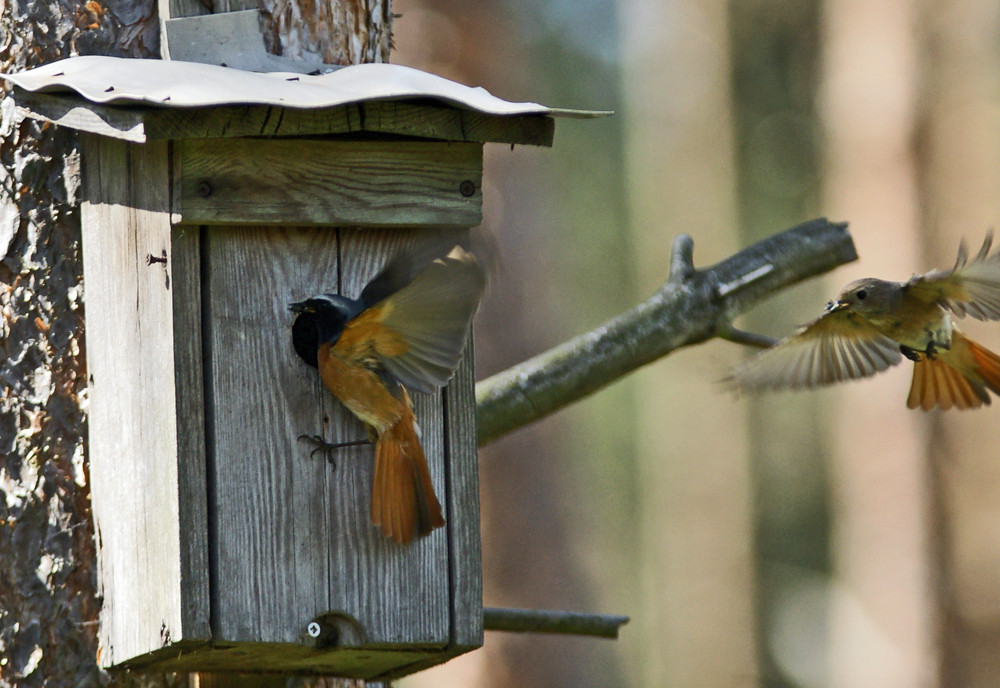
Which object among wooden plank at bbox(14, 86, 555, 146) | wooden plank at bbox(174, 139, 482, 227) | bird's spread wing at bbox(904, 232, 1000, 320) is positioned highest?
wooden plank at bbox(14, 86, 555, 146)

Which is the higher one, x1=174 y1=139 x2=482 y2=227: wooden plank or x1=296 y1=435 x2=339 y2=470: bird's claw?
x1=174 y1=139 x2=482 y2=227: wooden plank

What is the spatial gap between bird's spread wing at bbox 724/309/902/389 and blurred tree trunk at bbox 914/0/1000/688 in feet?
21.6

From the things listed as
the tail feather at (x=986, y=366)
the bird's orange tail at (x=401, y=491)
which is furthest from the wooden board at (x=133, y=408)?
the tail feather at (x=986, y=366)

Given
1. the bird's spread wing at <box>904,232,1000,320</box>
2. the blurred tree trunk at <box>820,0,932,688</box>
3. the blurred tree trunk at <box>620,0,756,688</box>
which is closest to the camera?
the bird's spread wing at <box>904,232,1000,320</box>

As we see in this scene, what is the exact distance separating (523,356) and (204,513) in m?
7.87

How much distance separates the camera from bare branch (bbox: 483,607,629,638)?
159 inches

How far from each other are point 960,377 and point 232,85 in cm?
285

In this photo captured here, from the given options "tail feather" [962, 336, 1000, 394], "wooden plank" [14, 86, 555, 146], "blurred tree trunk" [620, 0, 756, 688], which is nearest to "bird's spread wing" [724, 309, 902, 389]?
"tail feather" [962, 336, 1000, 394]

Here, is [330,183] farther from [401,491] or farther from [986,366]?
[986,366]

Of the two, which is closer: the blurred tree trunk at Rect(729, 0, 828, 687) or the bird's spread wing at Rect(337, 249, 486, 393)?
the bird's spread wing at Rect(337, 249, 486, 393)

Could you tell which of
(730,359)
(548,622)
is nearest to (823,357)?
(548,622)

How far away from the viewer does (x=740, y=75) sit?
1605 centimetres

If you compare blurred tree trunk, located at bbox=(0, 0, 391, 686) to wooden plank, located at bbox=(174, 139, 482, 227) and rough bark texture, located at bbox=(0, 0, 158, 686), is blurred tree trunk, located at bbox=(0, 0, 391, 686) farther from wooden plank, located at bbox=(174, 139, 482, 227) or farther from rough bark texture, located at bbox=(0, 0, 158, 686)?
wooden plank, located at bbox=(174, 139, 482, 227)

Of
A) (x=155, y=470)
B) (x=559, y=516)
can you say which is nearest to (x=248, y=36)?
(x=155, y=470)
